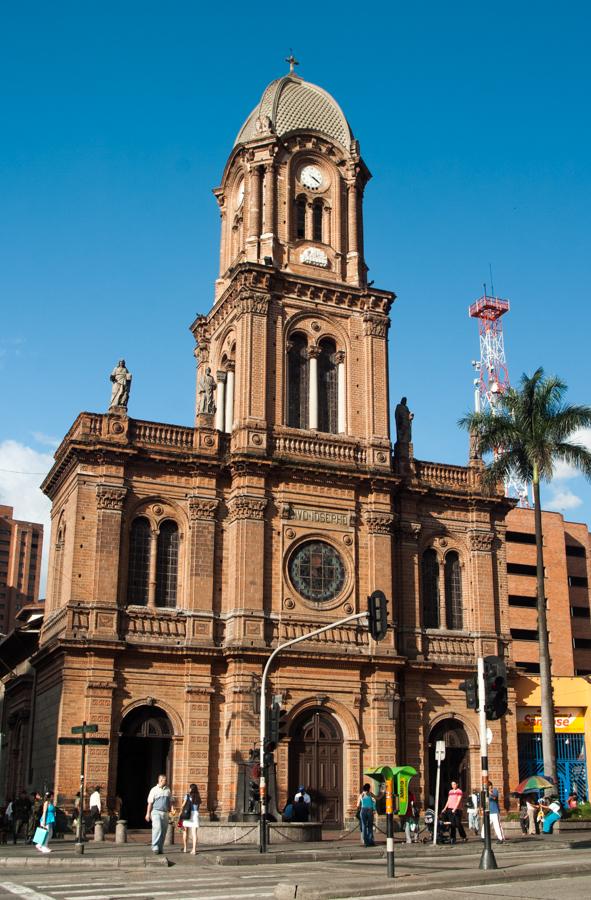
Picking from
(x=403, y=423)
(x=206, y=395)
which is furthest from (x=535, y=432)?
(x=206, y=395)

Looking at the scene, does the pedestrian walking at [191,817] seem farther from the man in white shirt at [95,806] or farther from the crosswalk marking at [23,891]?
the crosswalk marking at [23,891]

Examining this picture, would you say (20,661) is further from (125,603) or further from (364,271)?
(364,271)

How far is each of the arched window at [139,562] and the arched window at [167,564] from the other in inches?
18.2

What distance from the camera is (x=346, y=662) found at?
40.8 metres

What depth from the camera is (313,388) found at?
45062mm

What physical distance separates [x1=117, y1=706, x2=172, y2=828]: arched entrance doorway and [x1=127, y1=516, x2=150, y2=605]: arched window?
417 centimetres

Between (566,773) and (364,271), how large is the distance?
79.9 feet

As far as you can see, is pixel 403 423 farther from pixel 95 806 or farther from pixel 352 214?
pixel 95 806

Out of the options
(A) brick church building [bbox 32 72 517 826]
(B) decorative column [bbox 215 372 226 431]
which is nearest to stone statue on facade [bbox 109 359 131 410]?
(A) brick church building [bbox 32 72 517 826]

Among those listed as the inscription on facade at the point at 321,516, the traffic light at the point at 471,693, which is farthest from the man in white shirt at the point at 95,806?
the traffic light at the point at 471,693

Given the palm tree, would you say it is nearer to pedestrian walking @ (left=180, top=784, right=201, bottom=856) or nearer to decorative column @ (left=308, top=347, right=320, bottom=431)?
decorative column @ (left=308, top=347, right=320, bottom=431)

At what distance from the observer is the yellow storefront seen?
152 ft

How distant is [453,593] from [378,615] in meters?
20.0

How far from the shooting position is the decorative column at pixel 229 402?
4626cm
